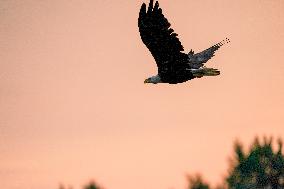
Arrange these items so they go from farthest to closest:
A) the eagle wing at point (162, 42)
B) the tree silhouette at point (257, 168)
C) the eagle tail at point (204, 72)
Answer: the tree silhouette at point (257, 168) → the eagle tail at point (204, 72) → the eagle wing at point (162, 42)

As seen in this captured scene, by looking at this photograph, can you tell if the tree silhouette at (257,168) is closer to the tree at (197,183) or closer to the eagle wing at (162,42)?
the tree at (197,183)

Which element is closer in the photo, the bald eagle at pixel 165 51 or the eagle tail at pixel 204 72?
the bald eagle at pixel 165 51

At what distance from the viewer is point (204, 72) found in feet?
46.4

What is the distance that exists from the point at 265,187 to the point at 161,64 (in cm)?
3662

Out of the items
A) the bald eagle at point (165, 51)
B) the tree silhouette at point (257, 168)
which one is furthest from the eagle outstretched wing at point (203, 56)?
the tree silhouette at point (257, 168)

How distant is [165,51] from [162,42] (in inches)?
17.0

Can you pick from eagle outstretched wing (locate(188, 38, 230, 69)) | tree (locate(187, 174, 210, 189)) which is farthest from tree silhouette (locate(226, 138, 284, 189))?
eagle outstretched wing (locate(188, 38, 230, 69))

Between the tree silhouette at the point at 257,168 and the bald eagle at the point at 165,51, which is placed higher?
the bald eagle at the point at 165,51

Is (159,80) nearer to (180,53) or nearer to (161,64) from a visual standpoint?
(161,64)

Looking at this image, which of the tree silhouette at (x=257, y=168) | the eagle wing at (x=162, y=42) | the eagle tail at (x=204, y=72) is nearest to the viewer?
the eagle wing at (x=162, y=42)

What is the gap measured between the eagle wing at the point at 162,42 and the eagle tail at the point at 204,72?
37 cm

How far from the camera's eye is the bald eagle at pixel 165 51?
42.5 feet

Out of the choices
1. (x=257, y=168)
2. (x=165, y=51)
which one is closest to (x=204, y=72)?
(x=165, y=51)

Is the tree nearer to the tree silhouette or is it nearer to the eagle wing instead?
the tree silhouette
